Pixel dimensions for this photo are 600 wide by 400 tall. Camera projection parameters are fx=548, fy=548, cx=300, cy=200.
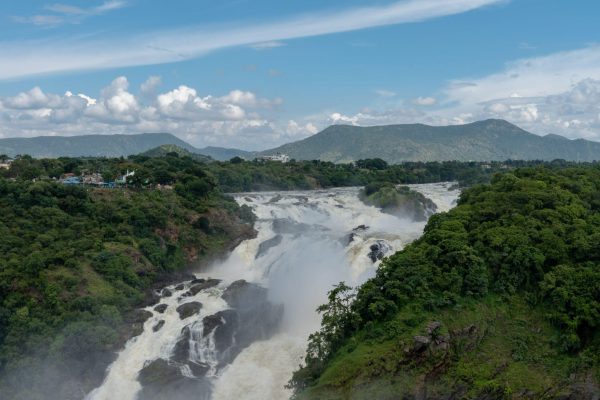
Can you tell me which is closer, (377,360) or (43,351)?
(377,360)

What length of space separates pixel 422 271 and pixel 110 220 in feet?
84.9

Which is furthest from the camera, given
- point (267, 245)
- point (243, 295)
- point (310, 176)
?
point (310, 176)

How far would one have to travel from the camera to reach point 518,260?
24.4m

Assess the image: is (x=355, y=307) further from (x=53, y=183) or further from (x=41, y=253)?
(x=53, y=183)

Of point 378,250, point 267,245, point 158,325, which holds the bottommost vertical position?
point 158,325

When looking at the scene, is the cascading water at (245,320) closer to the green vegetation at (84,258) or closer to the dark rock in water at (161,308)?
the dark rock in water at (161,308)

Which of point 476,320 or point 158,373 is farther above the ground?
point 476,320

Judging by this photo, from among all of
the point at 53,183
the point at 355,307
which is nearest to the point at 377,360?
the point at 355,307

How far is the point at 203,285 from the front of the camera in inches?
1353

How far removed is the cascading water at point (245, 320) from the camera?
24812mm

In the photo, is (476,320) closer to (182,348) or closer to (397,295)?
(397,295)

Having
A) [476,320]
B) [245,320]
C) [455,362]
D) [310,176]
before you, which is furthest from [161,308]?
[310,176]

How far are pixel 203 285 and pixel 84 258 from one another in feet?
24.6

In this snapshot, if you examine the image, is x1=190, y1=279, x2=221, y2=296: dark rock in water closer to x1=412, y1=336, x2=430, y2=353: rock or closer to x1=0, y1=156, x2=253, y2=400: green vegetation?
x1=0, y1=156, x2=253, y2=400: green vegetation
